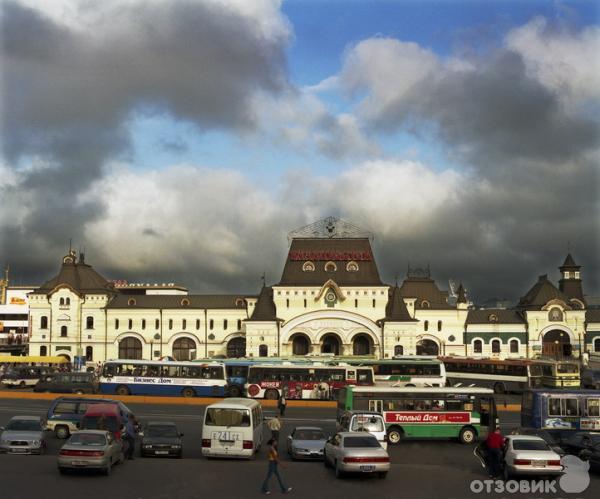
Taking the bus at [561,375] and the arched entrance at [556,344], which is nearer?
the bus at [561,375]

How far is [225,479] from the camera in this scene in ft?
69.1

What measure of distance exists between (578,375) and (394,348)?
23.6 m

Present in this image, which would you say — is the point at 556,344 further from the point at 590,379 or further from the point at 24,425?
the point at 24,425

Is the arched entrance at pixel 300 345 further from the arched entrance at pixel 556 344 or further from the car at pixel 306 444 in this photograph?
the car at pixel 306 444

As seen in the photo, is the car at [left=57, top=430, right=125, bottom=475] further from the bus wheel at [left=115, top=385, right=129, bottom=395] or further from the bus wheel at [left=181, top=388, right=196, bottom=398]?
the bus wheel at [left=115, top=385, right=129, bottom=395]

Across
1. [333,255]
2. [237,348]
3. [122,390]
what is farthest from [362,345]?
[122,390]

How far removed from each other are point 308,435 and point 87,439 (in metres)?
8.08

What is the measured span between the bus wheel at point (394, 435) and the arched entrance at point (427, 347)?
2031 inches

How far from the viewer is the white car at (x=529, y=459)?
2061cm

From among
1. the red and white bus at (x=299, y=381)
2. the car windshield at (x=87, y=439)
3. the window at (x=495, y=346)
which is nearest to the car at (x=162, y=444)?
the car windshield at (x=87, y=439)

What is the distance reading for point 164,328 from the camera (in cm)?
8250

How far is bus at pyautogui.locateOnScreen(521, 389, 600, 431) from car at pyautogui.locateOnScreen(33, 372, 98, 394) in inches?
1217

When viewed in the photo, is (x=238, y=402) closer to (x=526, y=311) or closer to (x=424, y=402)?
(x=424, y=402)

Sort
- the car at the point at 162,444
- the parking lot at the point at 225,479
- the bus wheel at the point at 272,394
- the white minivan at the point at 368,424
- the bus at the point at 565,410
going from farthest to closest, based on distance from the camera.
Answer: the bus wheel at the point at 272,394
the bus at the point at 565,410
the white minivan at the point at 368,424
the car at the point at 162,444
the parking lot at the point at 225,479
